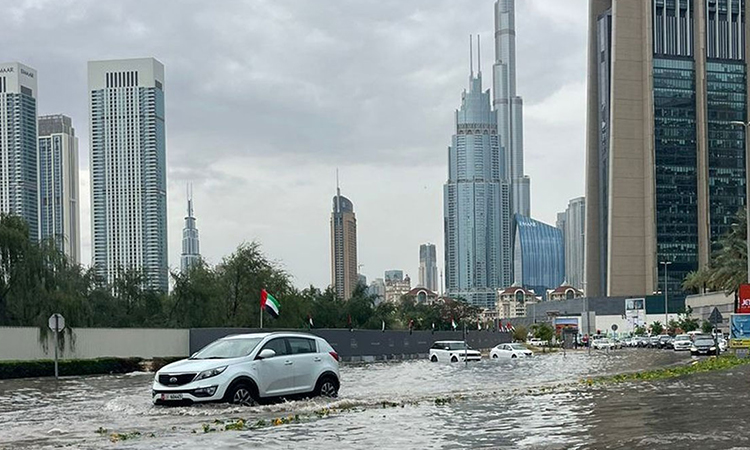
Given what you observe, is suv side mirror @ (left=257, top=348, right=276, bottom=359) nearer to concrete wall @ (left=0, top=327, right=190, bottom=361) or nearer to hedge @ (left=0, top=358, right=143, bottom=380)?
hedge @ (left=0, top=358, right=143, bottom=380)

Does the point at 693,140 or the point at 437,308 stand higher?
the point at 693,140

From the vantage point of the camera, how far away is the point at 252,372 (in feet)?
64.0

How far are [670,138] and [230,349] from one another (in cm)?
16042

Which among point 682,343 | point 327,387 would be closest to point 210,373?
point 327,387

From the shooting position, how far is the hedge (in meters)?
39.0

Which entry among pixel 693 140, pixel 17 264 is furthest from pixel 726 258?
pixel 693 140

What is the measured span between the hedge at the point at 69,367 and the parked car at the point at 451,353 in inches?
884

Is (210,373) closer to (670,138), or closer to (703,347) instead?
(703,347)

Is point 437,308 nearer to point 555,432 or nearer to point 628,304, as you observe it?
point 628,304

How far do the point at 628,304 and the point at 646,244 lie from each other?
2099 centimetres

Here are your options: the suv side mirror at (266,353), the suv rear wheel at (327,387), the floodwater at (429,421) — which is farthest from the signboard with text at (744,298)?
the suv side mirror at (266,353)

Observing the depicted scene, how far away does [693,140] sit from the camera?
172625mm

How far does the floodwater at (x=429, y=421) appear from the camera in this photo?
509 inches

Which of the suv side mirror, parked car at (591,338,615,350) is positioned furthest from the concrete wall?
parked car at (591,338,615,350)
